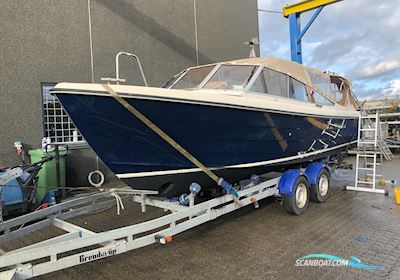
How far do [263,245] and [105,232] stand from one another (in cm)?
193

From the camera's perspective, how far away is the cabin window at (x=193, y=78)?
4.79m

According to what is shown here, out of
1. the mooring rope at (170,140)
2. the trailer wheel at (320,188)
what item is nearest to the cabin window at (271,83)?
the mooring rope at (170,140)

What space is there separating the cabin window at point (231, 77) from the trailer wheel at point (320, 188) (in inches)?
93.3

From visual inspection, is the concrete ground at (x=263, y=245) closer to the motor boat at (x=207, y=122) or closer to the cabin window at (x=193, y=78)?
the motor boat at (x=207, y=122)

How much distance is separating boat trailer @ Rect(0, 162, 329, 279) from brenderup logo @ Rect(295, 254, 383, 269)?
3.72 feet

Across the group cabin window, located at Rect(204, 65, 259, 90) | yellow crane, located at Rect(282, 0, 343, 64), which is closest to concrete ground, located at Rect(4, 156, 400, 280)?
cabin window, located at Rect(204, 65, 259, 90)

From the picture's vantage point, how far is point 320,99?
6.20m

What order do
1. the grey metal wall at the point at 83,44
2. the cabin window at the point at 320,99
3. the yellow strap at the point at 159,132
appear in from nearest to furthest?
the yellow strap at the point at 159,132
the cabin window at the point at 320,99
the grey metal wall at the point at 83,44

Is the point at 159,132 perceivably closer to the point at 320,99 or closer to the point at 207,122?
the point at 207,122

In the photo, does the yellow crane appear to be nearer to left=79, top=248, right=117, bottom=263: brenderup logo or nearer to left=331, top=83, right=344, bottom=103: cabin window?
left=331, top=83, right=344, bottom=103: cabin window

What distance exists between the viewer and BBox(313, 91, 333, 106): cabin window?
19.8 feet

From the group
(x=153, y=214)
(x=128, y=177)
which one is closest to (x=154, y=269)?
(x=128, y=177)

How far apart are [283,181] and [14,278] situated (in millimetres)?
3821

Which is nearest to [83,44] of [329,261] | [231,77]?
[231,77]
